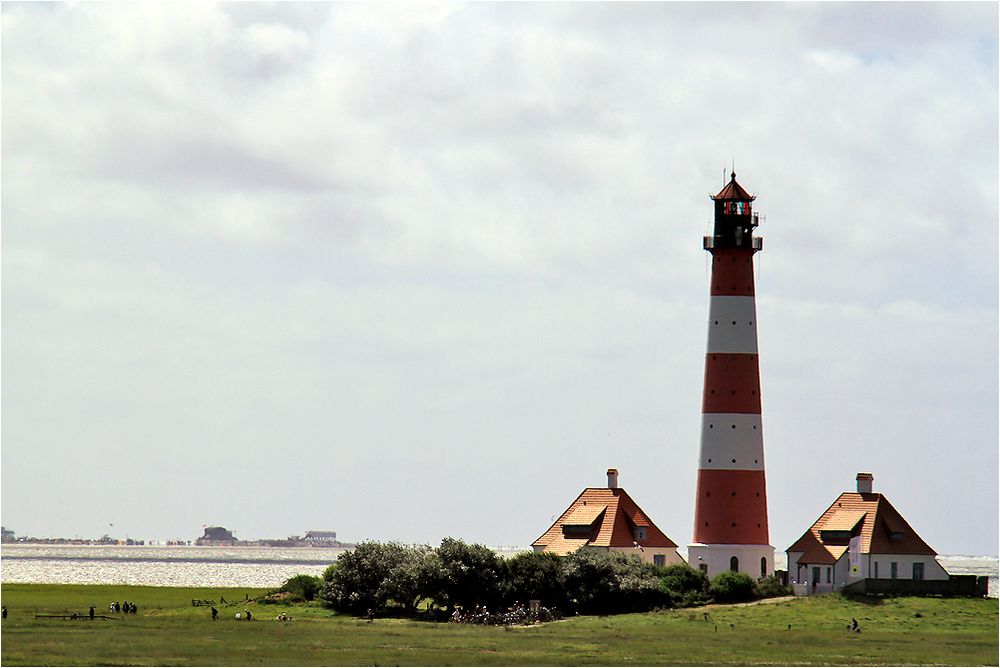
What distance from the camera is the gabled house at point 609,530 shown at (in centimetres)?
10769

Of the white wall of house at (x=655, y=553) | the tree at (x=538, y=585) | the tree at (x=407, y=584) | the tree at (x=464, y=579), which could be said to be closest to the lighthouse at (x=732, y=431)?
the white wall of house at (x=655, y=553)

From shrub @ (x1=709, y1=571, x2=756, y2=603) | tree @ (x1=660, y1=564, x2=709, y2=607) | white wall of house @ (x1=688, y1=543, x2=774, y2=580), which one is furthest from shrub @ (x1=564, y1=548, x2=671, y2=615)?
white wall of house @ (x1=688, y1=543, x2=774, y2=580)

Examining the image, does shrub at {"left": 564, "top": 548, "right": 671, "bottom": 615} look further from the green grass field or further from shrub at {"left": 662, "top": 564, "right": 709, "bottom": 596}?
the green grass field

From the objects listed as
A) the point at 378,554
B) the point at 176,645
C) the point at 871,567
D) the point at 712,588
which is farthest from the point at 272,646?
the point at 871,567

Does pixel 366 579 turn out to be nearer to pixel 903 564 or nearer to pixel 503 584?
pixel 503 584

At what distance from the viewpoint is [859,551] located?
10444 centimetres

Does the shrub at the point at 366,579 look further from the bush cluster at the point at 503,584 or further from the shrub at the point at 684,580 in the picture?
the shrub at the point at 684,580

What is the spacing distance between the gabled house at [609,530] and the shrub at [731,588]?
9015mm

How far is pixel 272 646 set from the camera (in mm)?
76750

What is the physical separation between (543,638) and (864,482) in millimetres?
34262

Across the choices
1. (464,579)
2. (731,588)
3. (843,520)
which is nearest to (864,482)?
(843,520)

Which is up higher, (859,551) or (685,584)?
(859,551)

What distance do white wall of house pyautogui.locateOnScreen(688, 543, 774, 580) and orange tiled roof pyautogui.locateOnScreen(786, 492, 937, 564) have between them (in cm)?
405

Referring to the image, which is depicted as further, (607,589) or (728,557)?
(728,557)
